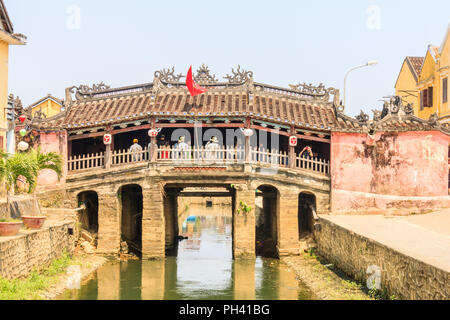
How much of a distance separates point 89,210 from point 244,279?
9.39m

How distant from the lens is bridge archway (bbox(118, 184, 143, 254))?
90.1 ft

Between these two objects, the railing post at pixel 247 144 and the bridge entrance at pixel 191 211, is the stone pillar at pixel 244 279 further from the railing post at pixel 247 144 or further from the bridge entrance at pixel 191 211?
the railing post at pixel 247 144

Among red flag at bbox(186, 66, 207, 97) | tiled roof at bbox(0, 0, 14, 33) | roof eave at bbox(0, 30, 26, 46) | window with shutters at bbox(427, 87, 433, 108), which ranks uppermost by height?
tiled roof at bbox(0, 0, 14, 33)

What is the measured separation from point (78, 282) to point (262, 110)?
33.4 feet

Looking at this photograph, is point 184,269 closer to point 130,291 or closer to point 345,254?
point 130,291

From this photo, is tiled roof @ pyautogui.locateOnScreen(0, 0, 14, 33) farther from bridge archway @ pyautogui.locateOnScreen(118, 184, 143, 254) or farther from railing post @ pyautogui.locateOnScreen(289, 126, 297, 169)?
railing post @ pyautogui.locateOnScreen(289, 126, 297, 169)

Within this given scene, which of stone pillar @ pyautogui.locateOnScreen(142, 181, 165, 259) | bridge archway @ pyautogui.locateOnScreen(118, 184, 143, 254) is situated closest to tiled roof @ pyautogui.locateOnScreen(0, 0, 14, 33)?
bridge archway @ pyautogui.locateOnScreen(118, 184, 143, 254)

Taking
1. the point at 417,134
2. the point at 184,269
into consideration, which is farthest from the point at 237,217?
the point at 417,134

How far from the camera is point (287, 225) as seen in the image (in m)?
25.8

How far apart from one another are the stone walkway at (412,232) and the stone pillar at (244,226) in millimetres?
2880

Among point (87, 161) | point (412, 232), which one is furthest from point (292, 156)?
point (87, 161)

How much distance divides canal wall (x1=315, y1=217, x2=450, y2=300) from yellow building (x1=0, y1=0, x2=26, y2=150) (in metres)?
13.1

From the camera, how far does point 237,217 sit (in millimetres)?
25312

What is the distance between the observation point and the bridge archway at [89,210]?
90.3ft
